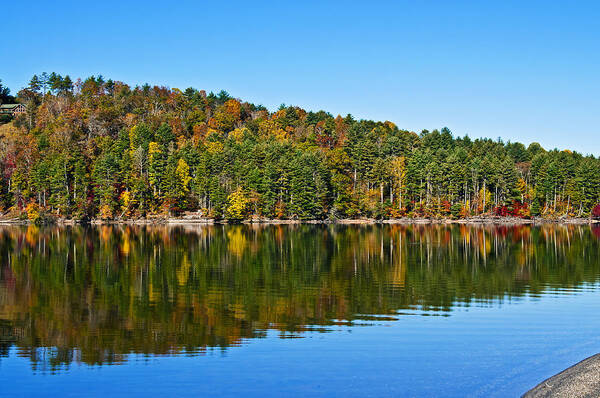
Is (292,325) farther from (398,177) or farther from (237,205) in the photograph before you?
(398,177)

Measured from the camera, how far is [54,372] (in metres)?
16.0

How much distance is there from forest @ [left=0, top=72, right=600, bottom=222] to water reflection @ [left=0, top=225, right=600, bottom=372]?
51214mm

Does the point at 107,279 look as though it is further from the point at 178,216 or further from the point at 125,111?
the point at 125,111

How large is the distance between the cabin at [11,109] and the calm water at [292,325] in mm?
125230

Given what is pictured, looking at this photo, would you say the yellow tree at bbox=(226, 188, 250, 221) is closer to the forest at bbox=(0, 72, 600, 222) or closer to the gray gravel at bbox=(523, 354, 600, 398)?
the forest at bbox=(0, 72, 600, 222)

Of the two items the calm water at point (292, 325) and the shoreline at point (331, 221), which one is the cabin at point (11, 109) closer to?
the shoreline at point (331, 221)

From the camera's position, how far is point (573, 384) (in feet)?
45.3

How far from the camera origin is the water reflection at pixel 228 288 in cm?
1991

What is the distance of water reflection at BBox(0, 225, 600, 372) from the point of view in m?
19.9

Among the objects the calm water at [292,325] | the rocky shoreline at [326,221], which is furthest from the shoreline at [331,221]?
the calm water at [292,325]

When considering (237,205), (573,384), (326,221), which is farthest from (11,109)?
(573,384)

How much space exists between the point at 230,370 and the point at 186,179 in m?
96.4

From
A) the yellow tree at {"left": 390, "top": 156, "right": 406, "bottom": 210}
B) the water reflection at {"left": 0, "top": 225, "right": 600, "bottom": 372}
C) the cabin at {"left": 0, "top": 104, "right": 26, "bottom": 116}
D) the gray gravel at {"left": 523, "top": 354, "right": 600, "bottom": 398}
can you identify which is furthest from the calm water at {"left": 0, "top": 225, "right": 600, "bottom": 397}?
the cabin at {"left": 0, "top": 104, "right": 26, "bottom": 116}

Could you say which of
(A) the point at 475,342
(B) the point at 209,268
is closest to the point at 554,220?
(B) the point at 209,268
